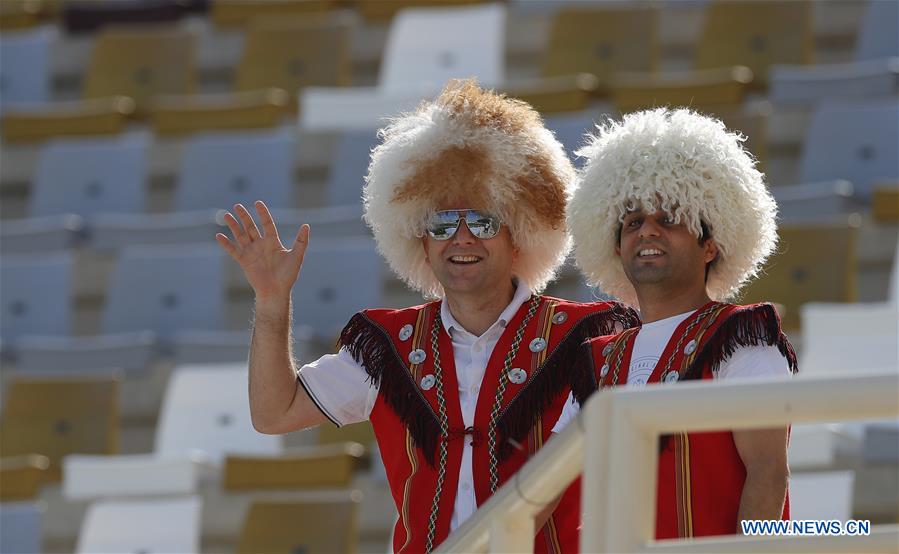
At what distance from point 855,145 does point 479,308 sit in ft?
13.3

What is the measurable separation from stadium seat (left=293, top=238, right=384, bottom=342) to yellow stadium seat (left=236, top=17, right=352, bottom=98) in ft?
5.42

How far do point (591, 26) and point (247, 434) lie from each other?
109 inches

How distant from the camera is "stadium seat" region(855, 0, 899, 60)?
21.8ft

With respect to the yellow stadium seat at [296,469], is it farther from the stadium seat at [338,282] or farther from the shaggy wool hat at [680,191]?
the shaggy wool hat at [680,191]

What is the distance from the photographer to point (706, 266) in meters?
2.21

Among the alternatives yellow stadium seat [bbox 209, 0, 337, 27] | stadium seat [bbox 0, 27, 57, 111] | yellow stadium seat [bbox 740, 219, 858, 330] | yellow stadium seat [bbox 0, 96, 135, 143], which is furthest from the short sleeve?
stadium seat [bbox 0, 27, 57, 111]

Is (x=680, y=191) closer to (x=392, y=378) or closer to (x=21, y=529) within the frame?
(x=392, y=378)

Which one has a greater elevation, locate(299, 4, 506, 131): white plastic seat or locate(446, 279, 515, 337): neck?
locate(299, 4, 506, 131): white plastic seat

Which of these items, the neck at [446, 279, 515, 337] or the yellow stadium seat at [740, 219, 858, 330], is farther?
the yellow stadium seat at [740, 219, 858, 330]

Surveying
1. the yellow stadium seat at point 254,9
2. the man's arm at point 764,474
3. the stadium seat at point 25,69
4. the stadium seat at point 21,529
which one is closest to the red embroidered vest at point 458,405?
the man's arm at point 764,474

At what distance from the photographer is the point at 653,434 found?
1321 mm

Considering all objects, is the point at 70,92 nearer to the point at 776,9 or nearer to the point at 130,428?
the point at 130,428

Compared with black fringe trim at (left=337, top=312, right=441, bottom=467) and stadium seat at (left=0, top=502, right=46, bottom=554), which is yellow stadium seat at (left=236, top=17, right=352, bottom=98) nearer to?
stadium seat at (left=0, top=502, right=46, bottom=554)

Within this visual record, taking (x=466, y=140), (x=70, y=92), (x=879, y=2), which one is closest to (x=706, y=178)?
(x=466, y=140)
